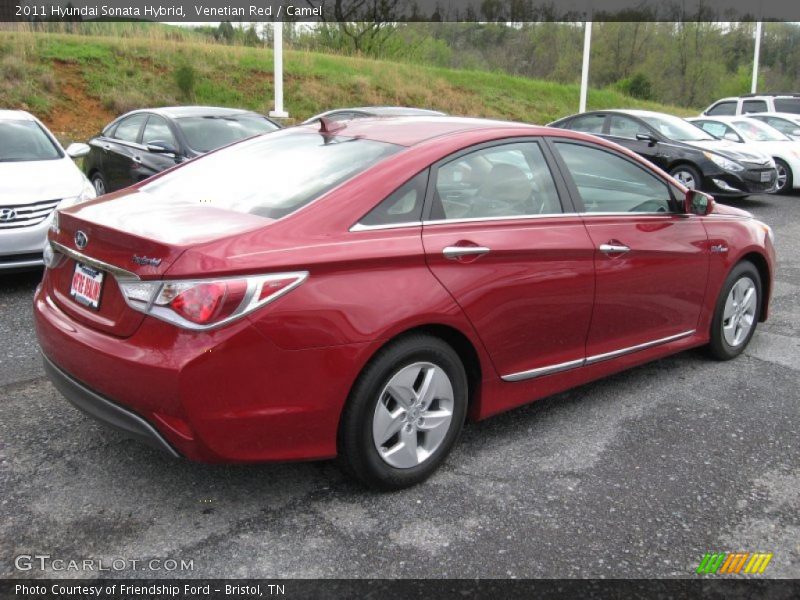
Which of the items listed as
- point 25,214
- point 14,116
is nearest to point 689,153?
point 14,116

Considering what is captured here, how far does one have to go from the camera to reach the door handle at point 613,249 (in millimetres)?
3914

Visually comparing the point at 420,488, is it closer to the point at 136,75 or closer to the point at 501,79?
the point at 136,75

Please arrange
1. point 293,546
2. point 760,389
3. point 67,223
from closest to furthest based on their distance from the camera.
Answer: point 293,546 < point 67,223 < point 760,389

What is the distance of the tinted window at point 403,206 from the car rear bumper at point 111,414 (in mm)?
1105

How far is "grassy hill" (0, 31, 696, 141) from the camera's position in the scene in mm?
19766

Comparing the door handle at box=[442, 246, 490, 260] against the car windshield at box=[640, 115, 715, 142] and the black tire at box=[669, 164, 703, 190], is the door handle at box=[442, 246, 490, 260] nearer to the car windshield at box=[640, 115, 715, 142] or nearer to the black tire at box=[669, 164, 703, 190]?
the black tire at box=[669, 164, 703, 190]

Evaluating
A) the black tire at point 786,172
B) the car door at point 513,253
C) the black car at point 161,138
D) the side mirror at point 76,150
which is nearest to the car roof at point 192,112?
the black car at point 161,138

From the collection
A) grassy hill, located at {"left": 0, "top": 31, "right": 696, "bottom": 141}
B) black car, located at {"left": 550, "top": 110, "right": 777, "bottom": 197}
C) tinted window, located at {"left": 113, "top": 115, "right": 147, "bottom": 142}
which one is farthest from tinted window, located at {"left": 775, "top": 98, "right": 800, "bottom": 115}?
tinted window, located at {"left": 113, "top": 115, "right": 147, "bottom": 142}

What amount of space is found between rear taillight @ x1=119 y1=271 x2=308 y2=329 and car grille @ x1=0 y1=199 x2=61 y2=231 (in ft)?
12.9

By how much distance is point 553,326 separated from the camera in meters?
3.71

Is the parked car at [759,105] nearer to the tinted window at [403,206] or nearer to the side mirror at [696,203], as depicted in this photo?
the side mirror at [696,203]

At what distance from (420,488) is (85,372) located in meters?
1.41

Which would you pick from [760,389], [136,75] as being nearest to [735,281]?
[760,389]

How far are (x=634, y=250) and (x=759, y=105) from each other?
660 inches
